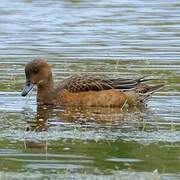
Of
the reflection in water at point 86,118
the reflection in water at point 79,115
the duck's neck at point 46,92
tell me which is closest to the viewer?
the reflection in water at point 86,118

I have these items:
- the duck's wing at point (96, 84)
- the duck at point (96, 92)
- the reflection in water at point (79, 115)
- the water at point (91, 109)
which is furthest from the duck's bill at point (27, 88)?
the duck's wing at point (96, 84)

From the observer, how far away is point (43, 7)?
26609mm

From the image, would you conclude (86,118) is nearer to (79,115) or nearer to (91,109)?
(79,115)

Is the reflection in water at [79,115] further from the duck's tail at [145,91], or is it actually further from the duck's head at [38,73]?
the duck's head at [38,73]

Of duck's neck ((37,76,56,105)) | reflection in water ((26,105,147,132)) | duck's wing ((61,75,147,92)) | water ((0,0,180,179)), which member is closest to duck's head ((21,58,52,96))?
duck's neck ((37,76,56,105))

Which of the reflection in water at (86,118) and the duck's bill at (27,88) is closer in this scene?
the reflection in water at (86,118)

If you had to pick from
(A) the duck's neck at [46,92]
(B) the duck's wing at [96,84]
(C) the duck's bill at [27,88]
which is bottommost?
(A) the duck's neck at [46,92]

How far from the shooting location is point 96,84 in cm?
1490

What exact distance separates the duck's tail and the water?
0.13 m

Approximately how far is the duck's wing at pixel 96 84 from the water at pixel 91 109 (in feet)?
1.48

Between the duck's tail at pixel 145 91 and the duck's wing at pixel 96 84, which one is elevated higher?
the duck's wing at pixel 96 84

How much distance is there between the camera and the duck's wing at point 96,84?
14.9 m

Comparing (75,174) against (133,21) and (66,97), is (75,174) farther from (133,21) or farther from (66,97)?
(133,21)

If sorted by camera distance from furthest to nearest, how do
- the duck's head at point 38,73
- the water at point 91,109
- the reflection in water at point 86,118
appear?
the duck's head at point 38,73 → the reflection in water at point 86,118 → the water at point 91,109
